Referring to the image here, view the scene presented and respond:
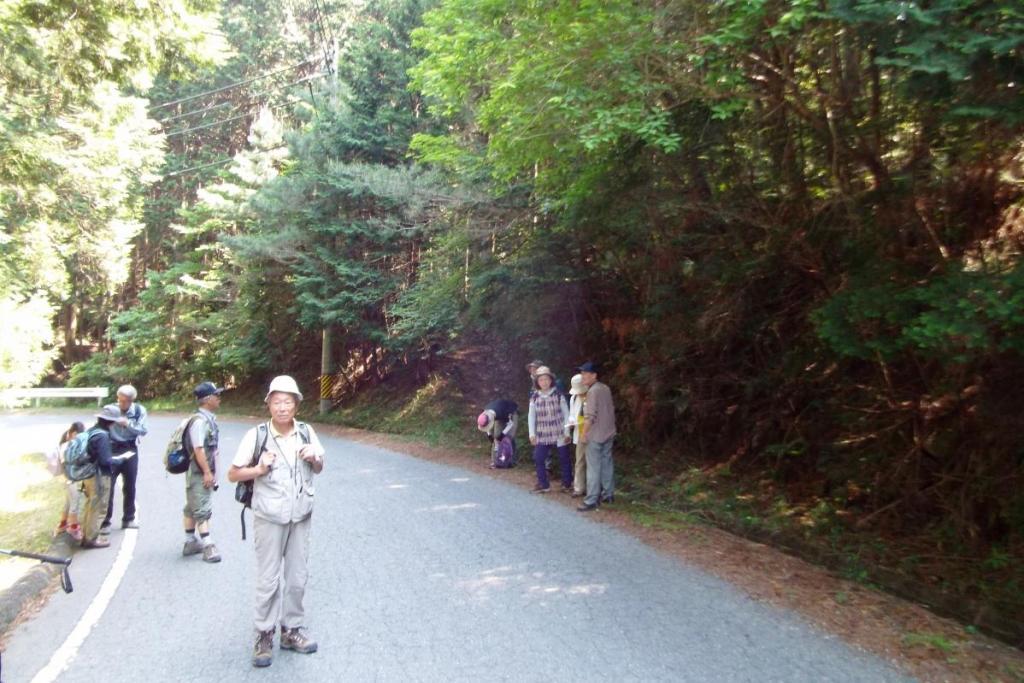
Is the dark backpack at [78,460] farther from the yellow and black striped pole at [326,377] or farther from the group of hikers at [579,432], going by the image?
the yellow and black striped pole at [326,377]

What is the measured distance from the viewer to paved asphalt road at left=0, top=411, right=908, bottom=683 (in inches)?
190

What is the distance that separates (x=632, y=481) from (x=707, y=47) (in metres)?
6.73

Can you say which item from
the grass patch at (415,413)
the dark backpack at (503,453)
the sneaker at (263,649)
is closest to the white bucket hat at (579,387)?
the dark backpack at (503,453)

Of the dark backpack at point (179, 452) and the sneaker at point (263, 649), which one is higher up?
the dark backpack at point (179, 452)

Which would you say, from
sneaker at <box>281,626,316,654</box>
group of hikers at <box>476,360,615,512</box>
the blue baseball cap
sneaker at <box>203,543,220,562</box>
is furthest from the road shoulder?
the blue baseball cap

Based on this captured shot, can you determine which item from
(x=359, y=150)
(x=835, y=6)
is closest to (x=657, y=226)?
(x=835, y=6)

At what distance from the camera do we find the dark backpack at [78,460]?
7812 mm

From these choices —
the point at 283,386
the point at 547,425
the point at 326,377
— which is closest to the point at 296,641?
the point at 283,386

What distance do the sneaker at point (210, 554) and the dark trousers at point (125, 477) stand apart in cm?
169

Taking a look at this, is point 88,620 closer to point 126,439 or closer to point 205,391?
point 205,391

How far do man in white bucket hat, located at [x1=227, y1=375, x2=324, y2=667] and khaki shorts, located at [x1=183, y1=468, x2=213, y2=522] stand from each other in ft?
9.13

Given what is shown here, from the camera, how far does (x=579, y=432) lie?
33.9ft

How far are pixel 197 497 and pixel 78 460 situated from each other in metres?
1.45

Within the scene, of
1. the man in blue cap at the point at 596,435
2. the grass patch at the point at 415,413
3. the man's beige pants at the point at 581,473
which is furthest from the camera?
the grass patch at the point at 415,413
